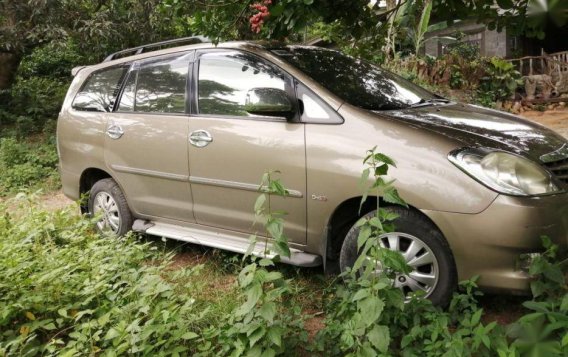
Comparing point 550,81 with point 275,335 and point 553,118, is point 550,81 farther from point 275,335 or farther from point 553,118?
point 275,335

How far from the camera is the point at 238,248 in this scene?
11.8 feet

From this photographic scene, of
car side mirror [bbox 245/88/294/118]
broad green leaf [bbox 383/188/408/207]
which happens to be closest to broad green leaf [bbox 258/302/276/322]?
broad green leaf [bbox 383/188/408/207]

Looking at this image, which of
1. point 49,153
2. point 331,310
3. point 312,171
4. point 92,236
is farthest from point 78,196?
point 49,153

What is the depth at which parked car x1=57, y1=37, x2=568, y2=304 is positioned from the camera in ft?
9.04

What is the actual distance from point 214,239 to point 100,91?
1.90 meters

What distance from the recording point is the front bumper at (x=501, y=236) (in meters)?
2.64

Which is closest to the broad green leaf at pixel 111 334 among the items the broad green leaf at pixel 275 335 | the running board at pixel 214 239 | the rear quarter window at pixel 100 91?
the broad green leaf at pixel 275 335

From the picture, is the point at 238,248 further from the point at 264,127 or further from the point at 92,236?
the point at 92,236

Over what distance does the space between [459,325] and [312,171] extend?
1223mm

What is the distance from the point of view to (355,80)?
147 inches

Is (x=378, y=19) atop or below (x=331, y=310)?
atop

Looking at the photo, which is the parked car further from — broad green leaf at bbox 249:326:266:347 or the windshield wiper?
broad green leaf at bbox 249:326:266:347

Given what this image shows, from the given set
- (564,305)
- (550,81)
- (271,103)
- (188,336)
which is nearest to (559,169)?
(564,305)

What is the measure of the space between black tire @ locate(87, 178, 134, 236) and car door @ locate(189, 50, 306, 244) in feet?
2.81
